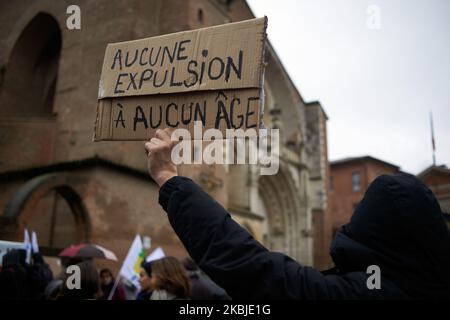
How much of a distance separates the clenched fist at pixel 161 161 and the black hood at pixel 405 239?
2.03 feet

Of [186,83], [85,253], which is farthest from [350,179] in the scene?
[186,83]

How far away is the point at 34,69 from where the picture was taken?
9.38 m

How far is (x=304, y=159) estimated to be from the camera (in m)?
29.7

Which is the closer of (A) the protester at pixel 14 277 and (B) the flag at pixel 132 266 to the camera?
(A) the protester at pixel 14 277

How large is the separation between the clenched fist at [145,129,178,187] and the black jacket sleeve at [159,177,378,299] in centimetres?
21

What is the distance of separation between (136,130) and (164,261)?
213cm

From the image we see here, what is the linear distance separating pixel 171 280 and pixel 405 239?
2853 millimetres

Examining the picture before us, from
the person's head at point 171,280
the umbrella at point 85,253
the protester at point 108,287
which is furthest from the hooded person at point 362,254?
the umbrella at point 85,253

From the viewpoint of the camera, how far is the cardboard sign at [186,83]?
76.8 inches

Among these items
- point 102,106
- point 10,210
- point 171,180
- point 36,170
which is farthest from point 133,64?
point 36,170

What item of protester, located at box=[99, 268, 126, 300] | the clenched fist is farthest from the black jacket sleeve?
protester, located at box=[99, 268, 126, 300]

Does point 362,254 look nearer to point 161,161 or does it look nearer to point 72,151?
point 161,161

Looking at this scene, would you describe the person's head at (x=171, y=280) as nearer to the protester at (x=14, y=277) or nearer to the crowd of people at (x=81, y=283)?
the crowd of people at (x=81, y=283)
